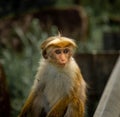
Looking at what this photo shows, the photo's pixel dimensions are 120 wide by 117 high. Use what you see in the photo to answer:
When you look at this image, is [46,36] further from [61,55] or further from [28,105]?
[61,55]

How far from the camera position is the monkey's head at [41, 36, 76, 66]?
272 inches

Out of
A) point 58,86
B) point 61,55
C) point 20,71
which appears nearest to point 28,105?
point 58,86

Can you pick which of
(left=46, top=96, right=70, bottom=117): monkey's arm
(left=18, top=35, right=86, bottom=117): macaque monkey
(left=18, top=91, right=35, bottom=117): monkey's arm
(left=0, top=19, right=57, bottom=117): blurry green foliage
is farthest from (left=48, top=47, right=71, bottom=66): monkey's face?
(left=0, top=19, right=57, bottom=117): blurry green foliage

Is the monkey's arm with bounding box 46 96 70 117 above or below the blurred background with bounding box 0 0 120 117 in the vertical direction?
above

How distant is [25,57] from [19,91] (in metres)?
0.86

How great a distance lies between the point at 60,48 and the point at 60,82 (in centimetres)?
43

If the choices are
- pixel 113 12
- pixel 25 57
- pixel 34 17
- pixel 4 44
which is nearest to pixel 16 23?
pixel 34 17

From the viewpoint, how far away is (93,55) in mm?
10281

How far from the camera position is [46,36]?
1087 cm

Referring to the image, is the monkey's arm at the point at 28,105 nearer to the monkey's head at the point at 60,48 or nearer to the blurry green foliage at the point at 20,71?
the monkey's head at the point at 60,48

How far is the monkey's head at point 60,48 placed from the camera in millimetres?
6898

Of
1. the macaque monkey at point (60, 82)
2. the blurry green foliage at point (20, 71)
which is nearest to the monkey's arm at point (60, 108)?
the macaque monkey at point (60, 82)

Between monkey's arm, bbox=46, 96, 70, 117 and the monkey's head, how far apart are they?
0.38 m

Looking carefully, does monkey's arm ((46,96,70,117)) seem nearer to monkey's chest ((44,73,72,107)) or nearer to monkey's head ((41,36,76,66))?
monkey's chest ((44,73,72,107))
